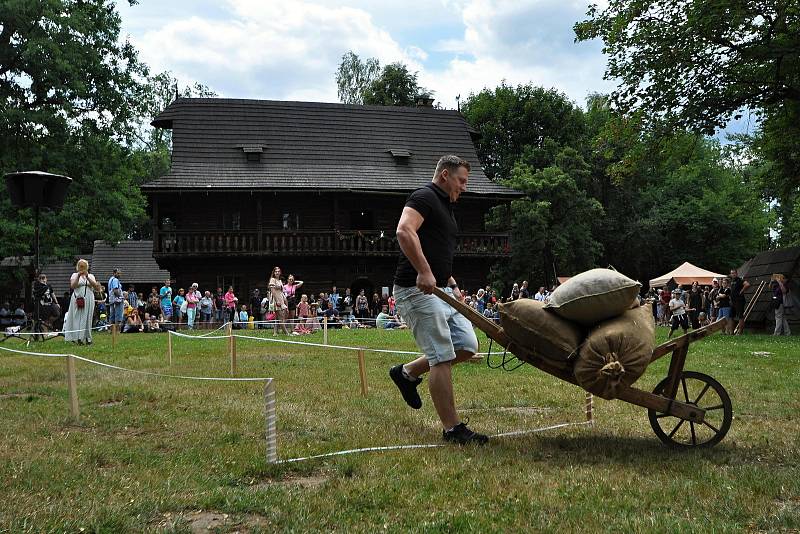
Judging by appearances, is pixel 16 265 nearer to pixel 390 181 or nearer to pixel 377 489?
pixel 390 181

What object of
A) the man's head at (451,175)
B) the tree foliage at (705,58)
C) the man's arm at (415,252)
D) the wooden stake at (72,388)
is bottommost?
the wooden stake at (72,388)

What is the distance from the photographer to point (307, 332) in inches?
855

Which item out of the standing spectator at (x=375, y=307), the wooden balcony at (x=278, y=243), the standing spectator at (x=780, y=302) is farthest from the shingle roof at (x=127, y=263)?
the standing spectator at (x=780, y=302)

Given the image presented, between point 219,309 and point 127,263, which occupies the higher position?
point 127,263

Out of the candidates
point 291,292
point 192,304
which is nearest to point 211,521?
point 291,292

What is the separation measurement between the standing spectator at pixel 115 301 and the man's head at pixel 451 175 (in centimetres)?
1841

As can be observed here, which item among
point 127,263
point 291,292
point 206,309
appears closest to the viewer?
point 291,292

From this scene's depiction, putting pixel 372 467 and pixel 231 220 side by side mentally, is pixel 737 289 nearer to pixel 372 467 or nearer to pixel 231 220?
pixel 372 467

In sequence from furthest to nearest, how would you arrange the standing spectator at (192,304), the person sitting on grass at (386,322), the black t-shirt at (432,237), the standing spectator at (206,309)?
the standing spectator at (206,309)
the standing spectator at (192,304)
the person sitting on grass at (386,322)
the black t-shirt at (432,237)

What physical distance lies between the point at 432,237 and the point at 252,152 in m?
32.1

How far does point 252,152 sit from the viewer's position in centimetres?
3659

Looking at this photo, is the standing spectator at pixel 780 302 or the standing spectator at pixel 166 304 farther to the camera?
the standing spectator at pixel 166 304

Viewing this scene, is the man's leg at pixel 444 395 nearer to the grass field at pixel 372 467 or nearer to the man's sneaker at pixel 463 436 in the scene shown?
the man's sneaker at pixel 463 436

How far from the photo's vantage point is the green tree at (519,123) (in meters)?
50.2
